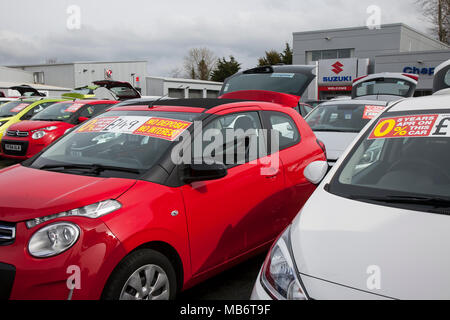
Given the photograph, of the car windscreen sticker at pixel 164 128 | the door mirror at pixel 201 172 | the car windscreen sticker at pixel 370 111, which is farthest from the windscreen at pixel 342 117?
the door mirror at pixel 201 172

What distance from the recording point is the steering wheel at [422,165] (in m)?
2.45

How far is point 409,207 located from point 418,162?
1.89ft

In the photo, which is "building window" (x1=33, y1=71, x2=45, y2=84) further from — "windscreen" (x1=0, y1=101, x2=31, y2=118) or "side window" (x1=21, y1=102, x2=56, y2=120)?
"side window" (x1=21, y1=102, x2=56, y2=120)

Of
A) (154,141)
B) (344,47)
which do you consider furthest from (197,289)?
(344,47)

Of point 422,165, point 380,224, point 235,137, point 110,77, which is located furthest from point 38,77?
A: point 380,224

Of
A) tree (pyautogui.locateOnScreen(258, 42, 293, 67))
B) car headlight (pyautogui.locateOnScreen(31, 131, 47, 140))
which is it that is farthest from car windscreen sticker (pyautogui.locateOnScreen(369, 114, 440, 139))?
tree (pyautogui.locateOnScreen(258, 42, 293, 67))

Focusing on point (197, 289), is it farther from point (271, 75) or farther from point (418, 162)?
point (271, 75)

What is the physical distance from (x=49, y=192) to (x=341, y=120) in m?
5.84

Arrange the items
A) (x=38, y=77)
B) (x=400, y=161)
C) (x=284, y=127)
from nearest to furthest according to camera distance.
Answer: (x=400, y=161) < (x=284, y=127) < (x=38, y=77)

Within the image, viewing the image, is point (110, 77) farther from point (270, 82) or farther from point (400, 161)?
point (400, 161)

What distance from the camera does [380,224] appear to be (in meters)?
2.02

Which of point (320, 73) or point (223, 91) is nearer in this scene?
point (223, 91)

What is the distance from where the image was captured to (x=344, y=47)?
32562 millimetres

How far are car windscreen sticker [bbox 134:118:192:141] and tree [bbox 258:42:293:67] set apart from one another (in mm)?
47968
